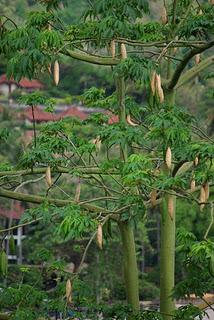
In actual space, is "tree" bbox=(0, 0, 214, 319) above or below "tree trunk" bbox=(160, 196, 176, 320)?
above

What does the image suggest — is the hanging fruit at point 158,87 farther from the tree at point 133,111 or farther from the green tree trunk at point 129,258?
the green tree trunk at point 129,258

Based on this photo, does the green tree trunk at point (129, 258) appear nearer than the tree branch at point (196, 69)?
No

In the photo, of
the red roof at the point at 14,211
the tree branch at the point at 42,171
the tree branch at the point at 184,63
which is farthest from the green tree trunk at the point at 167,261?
the red roof at the point at 14,211

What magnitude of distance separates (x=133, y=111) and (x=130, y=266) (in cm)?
107

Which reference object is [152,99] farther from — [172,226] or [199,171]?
[172,226]

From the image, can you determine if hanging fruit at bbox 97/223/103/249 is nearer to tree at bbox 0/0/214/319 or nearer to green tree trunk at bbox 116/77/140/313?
tree at bbox 0/0/214/319

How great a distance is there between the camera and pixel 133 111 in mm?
4957

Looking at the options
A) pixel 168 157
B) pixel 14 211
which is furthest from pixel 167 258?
pixel 14 211

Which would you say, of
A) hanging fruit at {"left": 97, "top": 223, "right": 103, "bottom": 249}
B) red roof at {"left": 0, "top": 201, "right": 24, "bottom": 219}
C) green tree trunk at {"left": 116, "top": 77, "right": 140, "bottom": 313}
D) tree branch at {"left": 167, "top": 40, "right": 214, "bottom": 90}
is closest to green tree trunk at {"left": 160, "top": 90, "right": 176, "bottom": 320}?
green tree trunk at {"left": 116, "top": 77, "right": 140, "bottom": 313}

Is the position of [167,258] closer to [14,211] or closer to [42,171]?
[42,171]

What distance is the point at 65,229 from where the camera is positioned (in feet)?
11.3

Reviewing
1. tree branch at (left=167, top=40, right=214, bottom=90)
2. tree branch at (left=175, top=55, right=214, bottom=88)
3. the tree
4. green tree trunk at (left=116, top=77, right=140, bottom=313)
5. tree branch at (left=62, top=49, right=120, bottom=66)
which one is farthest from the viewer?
green tree trunk at (left=116, top=77, right=140, bottom=313)

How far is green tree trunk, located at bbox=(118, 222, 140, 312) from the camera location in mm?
4914

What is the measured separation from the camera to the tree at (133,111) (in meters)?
3.59
